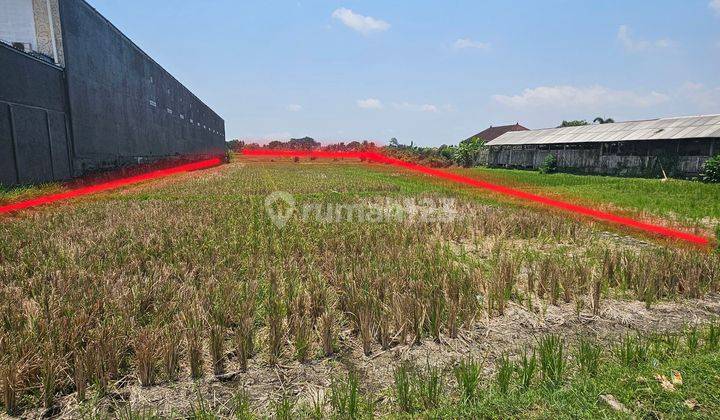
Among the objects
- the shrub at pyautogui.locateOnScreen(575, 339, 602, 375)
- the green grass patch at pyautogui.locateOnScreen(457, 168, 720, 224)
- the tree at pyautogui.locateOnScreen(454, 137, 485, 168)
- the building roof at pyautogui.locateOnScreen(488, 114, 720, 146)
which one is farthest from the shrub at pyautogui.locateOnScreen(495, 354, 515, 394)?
the tree at pyautogui.locateOnScreen(454, 137, 485, 168)

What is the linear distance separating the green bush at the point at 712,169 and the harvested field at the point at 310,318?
54.1 ft

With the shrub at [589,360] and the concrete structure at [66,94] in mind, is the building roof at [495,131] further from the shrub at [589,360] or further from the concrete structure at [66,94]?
the shrub at [589,360]

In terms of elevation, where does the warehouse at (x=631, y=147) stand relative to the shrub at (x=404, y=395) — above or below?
above

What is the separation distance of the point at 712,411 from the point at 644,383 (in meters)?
0.35

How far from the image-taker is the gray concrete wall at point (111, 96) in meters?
15.8

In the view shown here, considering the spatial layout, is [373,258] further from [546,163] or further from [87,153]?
[546,163]

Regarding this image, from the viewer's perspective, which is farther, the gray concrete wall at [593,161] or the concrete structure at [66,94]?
the gray concrete wall at [593,161]

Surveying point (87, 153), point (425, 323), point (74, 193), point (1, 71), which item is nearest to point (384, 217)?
point (425, 323)

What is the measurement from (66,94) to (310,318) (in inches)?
671

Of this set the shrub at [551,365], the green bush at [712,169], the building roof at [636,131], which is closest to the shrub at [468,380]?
the shrub at [551,365]

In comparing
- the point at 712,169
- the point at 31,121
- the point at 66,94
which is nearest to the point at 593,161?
the point at 712,169

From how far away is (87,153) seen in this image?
16781 mm

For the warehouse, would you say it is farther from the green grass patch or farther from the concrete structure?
the concrete structure

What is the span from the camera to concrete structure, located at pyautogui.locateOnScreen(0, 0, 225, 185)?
1234cm
